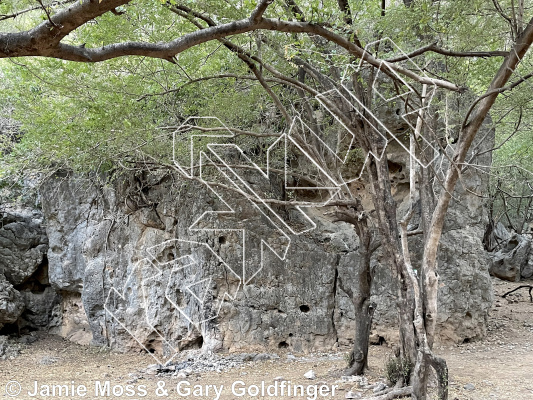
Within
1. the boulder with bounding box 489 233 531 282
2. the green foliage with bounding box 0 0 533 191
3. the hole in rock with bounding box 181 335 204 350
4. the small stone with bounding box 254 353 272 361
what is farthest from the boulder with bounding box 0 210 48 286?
the boulder with bounding box 489 233 531 282

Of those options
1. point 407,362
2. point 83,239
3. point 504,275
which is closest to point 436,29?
point 407,362

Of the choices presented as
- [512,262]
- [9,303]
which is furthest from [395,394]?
[512,262]

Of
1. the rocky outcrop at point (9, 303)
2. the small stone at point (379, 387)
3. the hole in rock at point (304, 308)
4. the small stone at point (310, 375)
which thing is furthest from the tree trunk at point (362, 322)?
the rocky outcrop at point (9, 303)

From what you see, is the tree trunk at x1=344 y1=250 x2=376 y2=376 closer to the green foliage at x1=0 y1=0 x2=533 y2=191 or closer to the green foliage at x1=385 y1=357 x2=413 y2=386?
the green foliage at x1=385 y1=357 x2=413 y2=386

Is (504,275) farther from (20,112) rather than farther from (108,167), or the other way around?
(20,112)

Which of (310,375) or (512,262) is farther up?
(512,262)

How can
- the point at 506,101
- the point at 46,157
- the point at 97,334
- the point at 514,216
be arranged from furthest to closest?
the point at 514,216, the point at 97,334, the point at 46,157, the point at 506,101

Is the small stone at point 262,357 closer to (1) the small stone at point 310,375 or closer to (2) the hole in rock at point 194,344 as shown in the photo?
(2) the hole in rock at point 194,344

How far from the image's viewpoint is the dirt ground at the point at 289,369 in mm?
5270

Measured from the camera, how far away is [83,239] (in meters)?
9.13

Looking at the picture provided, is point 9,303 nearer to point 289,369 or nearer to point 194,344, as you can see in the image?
point 194,344

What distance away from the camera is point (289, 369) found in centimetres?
657

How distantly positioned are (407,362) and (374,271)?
2.94m

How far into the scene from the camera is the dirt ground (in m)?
5.27
